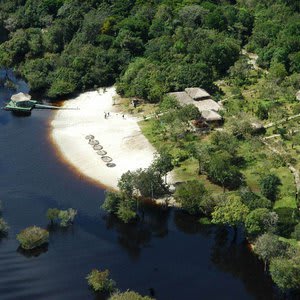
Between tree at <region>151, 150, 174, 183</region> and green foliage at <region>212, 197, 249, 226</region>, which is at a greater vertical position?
green foliage at <region>212, 197, 249, 226</region>

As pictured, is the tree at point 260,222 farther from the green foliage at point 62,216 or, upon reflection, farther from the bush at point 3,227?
the bush at point 3,227

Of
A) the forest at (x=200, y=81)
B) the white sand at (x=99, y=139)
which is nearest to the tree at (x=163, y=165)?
the forest at (x=200, y=81)

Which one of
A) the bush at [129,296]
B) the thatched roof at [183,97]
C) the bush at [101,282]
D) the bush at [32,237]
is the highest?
the bush at [129,296]

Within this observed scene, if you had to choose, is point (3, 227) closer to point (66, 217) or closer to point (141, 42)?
point (66, 217)

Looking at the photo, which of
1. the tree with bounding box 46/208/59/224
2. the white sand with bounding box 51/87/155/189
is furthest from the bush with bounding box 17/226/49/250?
the white sand with bounding box 51/87/155/189

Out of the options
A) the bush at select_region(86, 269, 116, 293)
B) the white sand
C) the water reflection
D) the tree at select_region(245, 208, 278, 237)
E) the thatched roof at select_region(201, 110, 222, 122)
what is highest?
the tree at select_region(245, 208, 278, 237)

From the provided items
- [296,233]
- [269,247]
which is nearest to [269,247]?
[269,247]

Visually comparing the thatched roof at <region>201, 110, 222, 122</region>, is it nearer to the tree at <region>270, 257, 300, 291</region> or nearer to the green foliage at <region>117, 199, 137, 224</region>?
the green foliage at <region>117, 199, 137, 224</region>
